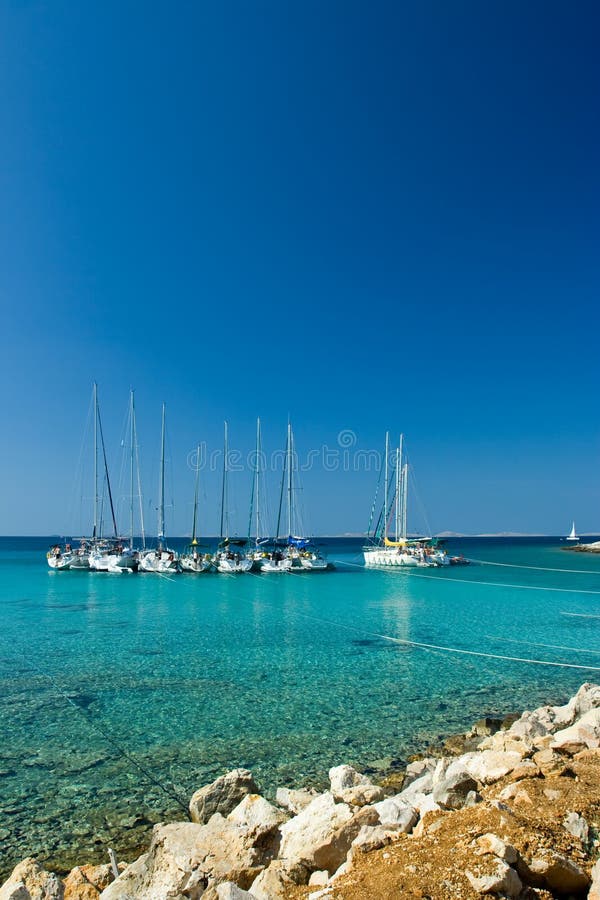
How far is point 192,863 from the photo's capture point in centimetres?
502

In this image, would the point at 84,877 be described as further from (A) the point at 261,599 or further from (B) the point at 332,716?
(A) the point at 261,599

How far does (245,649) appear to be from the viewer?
18.7 meters

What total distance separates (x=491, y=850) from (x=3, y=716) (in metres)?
11.0

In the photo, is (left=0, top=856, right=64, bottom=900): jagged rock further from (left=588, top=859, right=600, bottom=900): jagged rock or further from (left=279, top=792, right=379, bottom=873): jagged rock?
(left=588, top=859, right=600, bottom=900): jagged rock

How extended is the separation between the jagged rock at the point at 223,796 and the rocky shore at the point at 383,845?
1cm

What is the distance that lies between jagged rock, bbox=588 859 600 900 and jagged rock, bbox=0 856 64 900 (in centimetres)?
447

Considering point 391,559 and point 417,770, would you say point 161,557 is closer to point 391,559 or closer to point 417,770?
point 391,559

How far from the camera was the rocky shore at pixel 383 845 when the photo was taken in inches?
147

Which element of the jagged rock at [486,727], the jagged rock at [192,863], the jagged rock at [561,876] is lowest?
the jagged rock at [486,727]

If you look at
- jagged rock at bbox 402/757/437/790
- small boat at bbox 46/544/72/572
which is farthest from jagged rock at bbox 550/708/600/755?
small boat at bbox 46/544/72/572

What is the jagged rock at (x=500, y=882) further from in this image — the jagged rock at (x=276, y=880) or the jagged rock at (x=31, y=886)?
the jagged rock at (x=31, y=886)

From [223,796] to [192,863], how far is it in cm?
177

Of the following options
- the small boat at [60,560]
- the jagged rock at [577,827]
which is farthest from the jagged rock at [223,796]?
the small boat at [60,560]

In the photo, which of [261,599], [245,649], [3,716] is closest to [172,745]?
[3,716]
